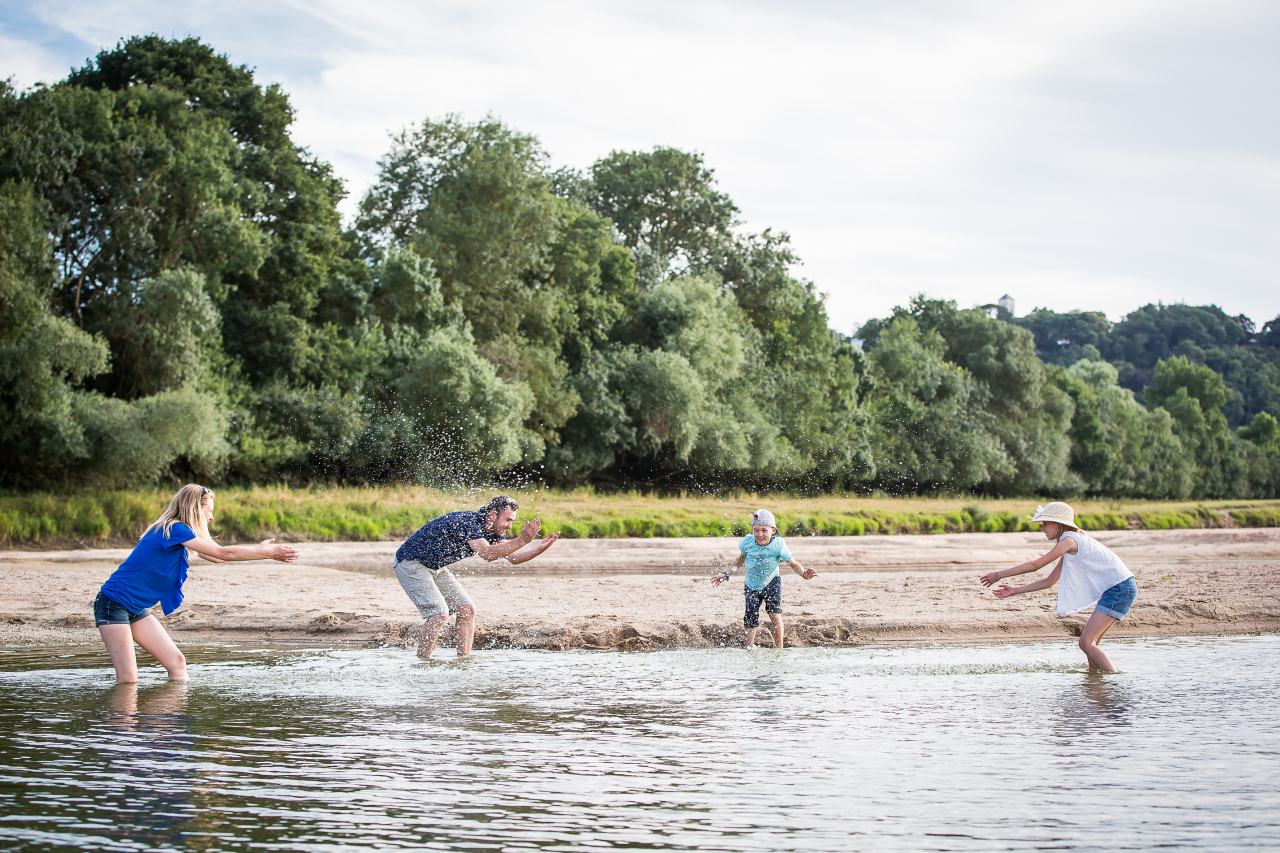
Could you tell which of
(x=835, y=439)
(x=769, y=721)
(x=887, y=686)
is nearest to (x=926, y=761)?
(x=769, y=721)

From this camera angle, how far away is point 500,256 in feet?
141

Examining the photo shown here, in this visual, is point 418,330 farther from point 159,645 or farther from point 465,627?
point 159,645

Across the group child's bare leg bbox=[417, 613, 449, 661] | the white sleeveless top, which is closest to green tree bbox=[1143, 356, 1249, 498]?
the white sleeveless top

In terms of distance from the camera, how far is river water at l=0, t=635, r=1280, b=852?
5188 millimetres

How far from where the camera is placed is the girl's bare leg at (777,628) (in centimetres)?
1161

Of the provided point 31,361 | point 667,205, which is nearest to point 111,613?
point 31,361

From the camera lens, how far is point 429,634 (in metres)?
10.4

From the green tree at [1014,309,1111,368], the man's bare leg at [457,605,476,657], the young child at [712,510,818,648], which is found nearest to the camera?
the man's bare leg at [457,605,476,657]

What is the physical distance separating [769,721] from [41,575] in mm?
15209

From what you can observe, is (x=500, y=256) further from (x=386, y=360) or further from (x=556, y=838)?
(x=556, y=838)

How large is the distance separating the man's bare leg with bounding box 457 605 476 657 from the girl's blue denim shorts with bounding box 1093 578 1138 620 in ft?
19.9

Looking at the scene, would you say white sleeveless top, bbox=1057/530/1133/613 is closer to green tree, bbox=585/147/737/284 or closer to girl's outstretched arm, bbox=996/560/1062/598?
girl's outstretched arm, bbox=996/560/1062/598

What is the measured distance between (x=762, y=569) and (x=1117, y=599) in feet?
11.7

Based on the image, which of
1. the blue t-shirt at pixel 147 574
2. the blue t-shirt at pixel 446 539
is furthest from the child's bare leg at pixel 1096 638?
the blue t-shirt at pixel 147 574
